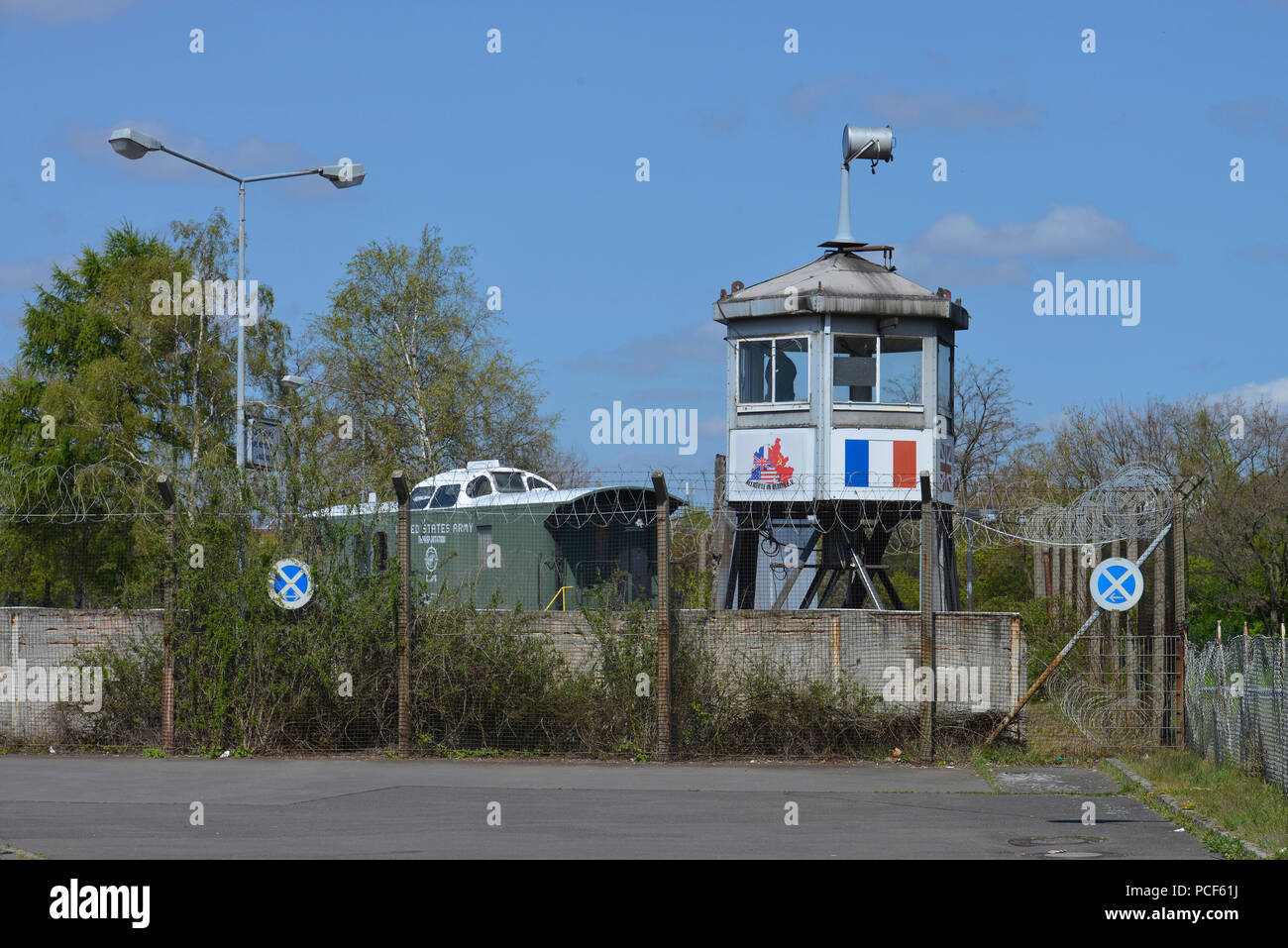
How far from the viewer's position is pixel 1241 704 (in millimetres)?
13898

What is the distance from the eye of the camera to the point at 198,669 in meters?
17.1

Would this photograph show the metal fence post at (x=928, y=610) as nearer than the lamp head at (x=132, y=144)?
Yes

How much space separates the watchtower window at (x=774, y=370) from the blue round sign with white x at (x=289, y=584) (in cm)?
629

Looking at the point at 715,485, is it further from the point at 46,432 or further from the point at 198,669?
the point at 46,432

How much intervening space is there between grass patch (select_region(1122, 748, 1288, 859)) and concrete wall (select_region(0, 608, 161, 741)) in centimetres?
1149

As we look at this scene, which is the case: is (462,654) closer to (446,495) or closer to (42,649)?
(42,649)

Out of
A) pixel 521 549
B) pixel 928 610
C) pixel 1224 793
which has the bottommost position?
pixel 1224 793

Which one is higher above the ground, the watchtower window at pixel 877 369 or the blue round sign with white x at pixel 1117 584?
the watchtower window at pixel 877 369

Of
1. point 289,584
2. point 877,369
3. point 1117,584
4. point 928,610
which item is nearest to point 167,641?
point 289,584

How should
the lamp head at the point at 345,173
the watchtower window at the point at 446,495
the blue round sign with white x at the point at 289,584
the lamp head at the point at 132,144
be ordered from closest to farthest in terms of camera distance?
the blue round sign with white x at the point at 289,584
the lamp head at the point at 132,144
the lamp head at the point at 345,173
the watchtower window at the point at 446,495

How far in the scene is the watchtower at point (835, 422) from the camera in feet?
62.6

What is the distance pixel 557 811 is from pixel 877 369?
8954 millimetres

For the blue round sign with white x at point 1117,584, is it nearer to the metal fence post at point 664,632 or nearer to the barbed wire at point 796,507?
the barbed wire at point 796,507

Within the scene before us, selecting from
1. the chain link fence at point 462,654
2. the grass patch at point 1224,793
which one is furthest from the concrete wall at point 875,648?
the grass patch at point 1224,793
